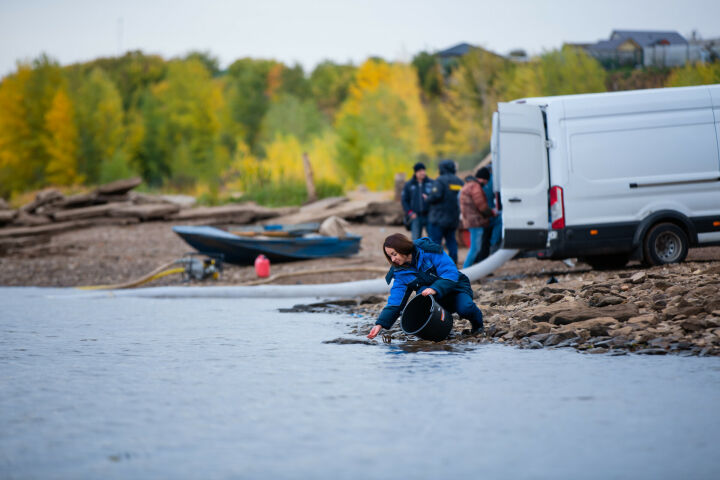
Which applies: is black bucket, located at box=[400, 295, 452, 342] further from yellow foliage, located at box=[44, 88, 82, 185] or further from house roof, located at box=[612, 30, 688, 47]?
yellow foliage, located at box=[44, 88, 82, 185]

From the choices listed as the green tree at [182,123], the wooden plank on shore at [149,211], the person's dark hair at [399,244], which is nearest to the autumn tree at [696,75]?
the person's dark hair at [399,244]

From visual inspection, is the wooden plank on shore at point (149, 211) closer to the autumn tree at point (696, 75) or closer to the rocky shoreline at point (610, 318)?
the autumn tree at point (696, 75)

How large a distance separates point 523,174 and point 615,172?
1325 mm

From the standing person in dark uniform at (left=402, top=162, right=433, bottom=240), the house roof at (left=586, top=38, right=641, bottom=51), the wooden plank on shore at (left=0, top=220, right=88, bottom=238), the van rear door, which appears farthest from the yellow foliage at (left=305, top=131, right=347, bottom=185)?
the van rear door

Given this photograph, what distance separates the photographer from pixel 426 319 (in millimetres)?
9469

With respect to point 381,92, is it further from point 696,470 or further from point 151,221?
point 696,470

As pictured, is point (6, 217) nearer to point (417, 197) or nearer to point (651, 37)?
point (417, 197)

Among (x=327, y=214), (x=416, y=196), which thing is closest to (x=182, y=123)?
(x=327, y=214)

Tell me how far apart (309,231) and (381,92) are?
131 ft

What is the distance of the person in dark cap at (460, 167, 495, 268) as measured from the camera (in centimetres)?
1479

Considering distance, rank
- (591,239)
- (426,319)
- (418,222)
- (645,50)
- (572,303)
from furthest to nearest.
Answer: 1. (645,50)
2. (418,222)
3. (591,239)
4. (572,303)
5. (426,319)

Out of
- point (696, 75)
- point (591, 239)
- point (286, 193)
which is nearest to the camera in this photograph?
point (591, 239)

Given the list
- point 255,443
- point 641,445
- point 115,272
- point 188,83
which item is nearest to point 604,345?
point 641,445

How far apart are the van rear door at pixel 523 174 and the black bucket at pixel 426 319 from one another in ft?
13.9
